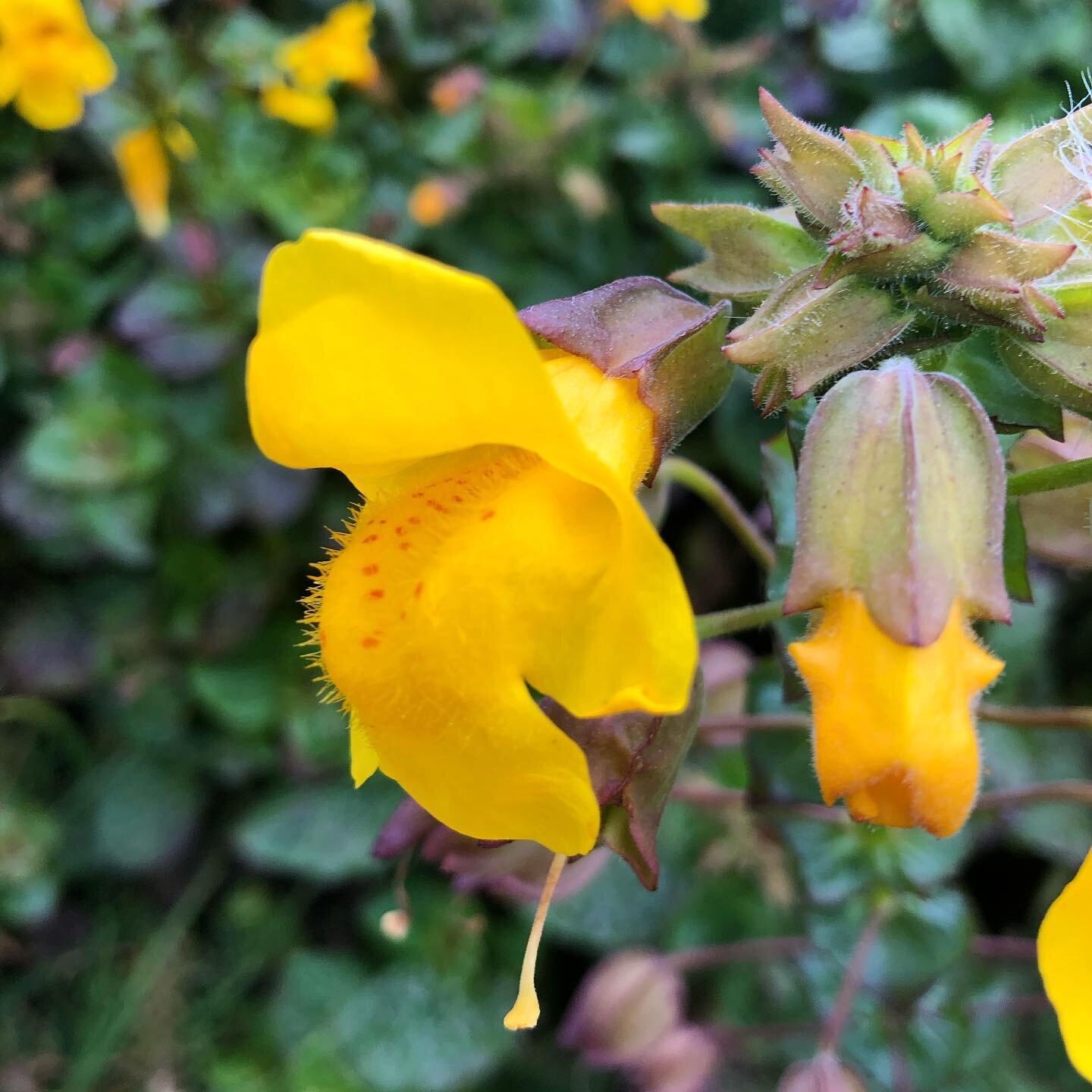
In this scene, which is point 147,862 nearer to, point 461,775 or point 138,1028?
point 138,1028

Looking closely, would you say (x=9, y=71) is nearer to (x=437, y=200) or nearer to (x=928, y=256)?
(x=437, y=200)

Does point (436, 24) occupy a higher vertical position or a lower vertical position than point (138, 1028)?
higher

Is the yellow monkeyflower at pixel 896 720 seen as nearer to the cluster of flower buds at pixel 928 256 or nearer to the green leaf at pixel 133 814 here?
the cluster of flower buds at pixel 928 256

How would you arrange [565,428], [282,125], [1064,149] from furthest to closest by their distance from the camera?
[282,125], [1064,149], [565,428]

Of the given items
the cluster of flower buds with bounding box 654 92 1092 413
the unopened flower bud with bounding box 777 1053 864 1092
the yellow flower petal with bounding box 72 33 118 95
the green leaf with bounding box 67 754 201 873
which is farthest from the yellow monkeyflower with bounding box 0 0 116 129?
the unopened flower bud with bounding box 777 1053 864 1092

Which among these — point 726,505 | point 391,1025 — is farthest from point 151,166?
point 391,1025

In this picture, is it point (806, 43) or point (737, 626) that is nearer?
point (737, 626)

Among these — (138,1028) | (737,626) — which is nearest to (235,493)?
(138,1028)

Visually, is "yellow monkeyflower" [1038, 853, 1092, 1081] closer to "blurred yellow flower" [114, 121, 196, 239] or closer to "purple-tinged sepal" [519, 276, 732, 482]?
"purple-tinged sepal" [519, 276, 732, 482]
